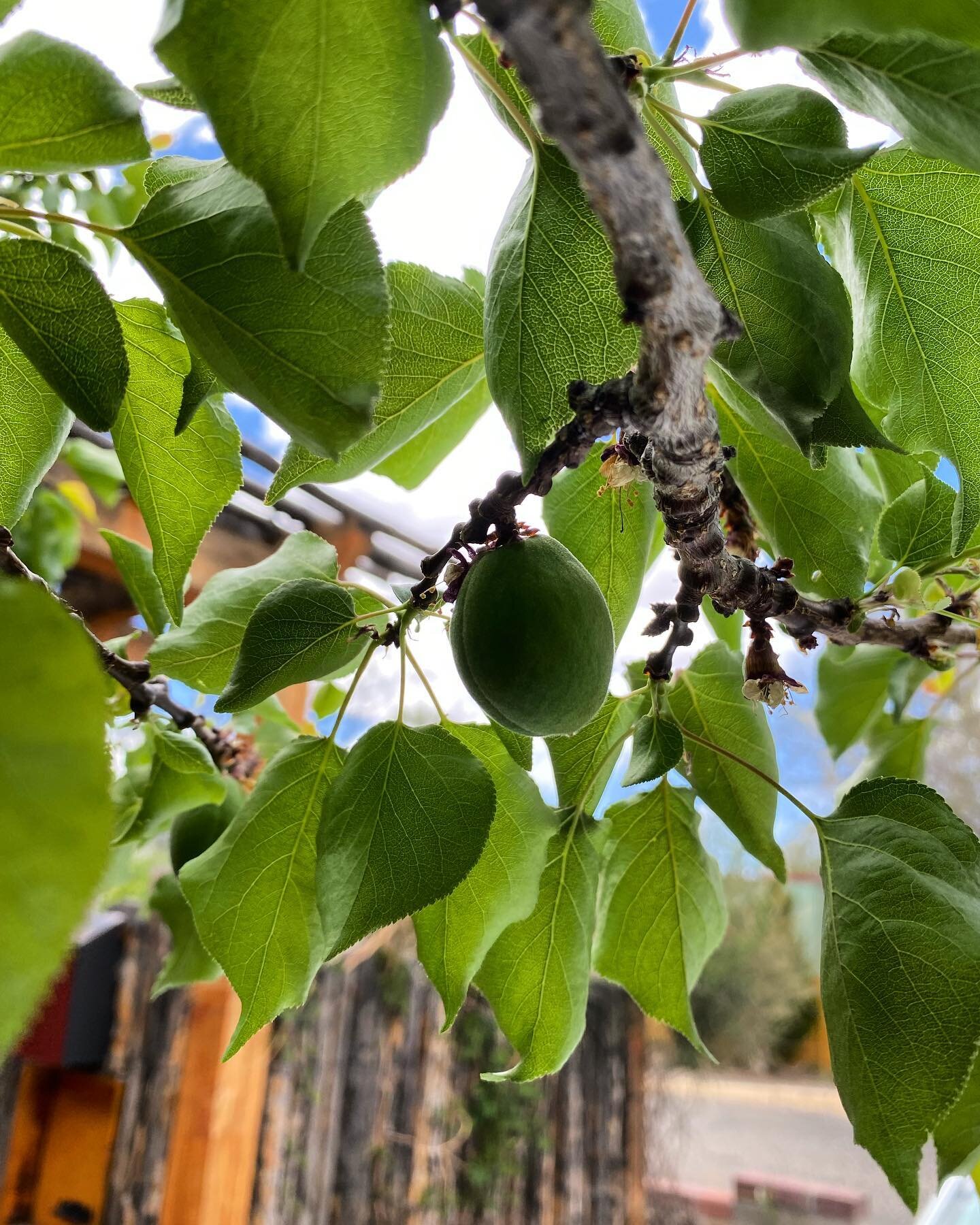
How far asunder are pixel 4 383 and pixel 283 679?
16 cm

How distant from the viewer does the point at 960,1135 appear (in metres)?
0.34

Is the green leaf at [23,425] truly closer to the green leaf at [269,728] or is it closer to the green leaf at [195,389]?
the green leaf at [195,389]

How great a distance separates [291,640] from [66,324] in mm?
143

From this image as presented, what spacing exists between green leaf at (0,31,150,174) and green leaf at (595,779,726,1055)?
0.39 metres

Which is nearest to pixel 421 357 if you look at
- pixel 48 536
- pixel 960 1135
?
pixel 960 1135

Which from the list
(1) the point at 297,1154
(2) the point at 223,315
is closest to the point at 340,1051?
(1) the point at 297,1154

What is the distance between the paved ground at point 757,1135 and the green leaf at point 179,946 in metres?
2.34

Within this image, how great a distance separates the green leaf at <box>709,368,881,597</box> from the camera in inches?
18.0

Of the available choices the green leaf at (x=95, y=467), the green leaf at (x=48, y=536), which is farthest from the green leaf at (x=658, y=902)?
the green leaf at (x=95, y=467)

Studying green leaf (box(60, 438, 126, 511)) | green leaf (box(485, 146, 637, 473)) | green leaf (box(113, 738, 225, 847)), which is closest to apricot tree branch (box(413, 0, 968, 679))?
green leaf (box(485, 146, 637, 473))

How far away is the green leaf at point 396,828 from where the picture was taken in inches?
14.4

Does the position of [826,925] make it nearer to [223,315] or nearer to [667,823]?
[667,823]

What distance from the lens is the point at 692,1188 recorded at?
9.73 ft

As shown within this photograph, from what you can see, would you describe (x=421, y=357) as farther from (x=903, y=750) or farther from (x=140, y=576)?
(x=903, y=750)
